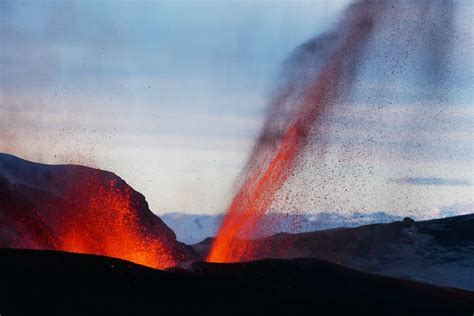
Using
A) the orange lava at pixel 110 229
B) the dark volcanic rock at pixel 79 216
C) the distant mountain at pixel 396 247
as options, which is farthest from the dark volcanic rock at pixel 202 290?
the distant mountain at pixel 396 247

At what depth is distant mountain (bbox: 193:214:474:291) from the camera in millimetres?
65988

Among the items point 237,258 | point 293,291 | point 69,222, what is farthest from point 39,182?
point 293,291

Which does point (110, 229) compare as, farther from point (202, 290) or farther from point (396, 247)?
point (396, 247)

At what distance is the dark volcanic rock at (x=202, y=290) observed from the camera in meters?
26.6

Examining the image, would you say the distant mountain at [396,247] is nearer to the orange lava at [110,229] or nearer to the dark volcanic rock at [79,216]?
the dark volcanic rock at [79,216]

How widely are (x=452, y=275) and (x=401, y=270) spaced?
4116 millimetres

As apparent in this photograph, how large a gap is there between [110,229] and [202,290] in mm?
22303

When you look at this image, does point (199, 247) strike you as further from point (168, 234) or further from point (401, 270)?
point (401, 270)

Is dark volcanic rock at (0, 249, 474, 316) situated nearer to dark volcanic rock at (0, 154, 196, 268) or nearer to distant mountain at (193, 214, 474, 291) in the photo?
dark volcanic rock at (0, 154, 196, 268)

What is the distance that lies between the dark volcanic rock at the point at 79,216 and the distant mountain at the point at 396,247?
354 inches

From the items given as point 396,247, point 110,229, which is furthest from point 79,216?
point 396,247

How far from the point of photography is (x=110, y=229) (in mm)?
49938

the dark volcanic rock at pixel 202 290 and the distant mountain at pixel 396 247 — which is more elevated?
the dark volcanic rock at pixel 202 290

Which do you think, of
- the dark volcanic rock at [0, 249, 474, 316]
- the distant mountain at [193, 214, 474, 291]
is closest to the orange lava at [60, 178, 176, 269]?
the distant mountain at [193, 214, 474, 291]
